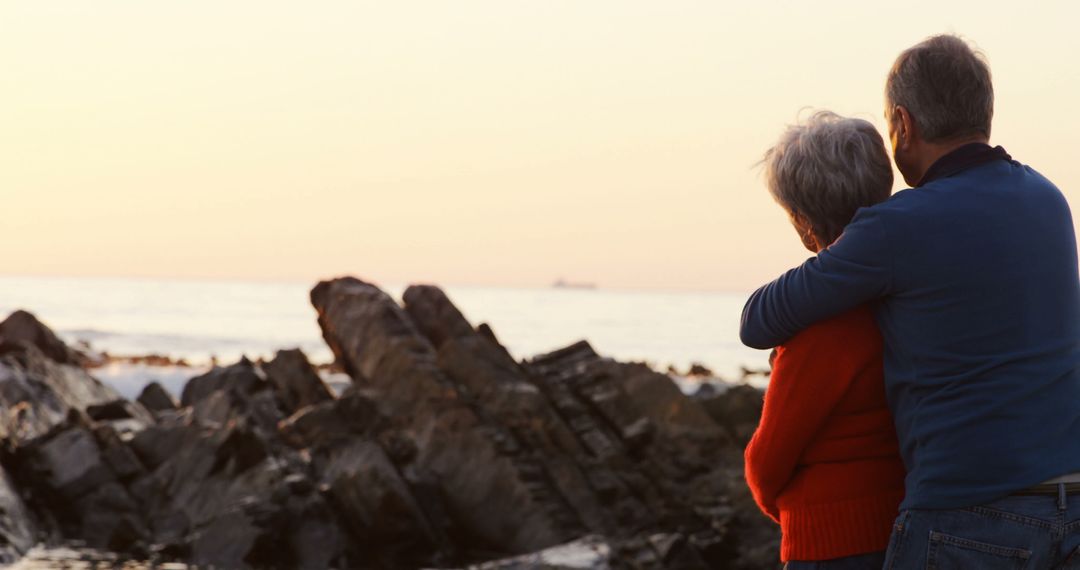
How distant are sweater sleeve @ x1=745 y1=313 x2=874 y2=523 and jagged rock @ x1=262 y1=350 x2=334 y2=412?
18.3 metres

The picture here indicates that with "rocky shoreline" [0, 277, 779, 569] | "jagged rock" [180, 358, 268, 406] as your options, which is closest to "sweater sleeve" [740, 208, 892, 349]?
"rocky shoreline" [0, 277, 779, 569]

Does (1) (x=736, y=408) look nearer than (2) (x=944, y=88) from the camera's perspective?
No

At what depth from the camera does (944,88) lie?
4.25 metres

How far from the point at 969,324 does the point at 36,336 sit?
1092 inches

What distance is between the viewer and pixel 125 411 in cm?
2248

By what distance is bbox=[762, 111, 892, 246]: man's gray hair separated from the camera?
4418 mm

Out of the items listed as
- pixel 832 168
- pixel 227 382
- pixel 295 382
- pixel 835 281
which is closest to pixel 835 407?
pixel 835 281

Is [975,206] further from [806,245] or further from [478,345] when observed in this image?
[478,345]

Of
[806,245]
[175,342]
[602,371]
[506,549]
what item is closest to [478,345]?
[602,371]

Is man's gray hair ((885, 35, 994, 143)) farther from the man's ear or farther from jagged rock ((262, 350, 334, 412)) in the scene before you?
jagged rock ((262, 350, 334, 412))

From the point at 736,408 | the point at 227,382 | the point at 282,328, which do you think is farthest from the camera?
the point at 282,328

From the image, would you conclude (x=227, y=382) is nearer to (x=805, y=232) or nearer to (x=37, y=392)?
(x=37, y=392)

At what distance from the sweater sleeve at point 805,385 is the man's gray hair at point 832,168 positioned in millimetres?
403

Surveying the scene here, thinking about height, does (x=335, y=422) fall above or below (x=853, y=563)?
above
